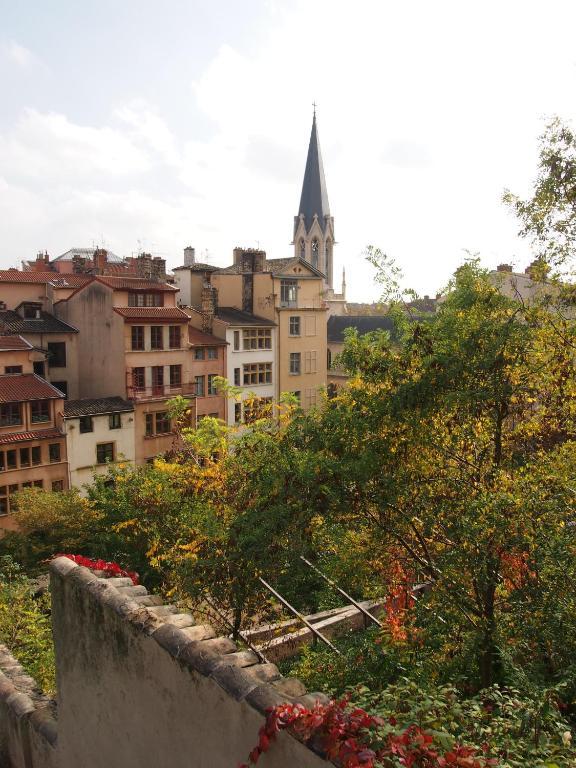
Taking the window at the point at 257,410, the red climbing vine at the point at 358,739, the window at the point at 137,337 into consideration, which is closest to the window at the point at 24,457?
the window at the point at 137,337

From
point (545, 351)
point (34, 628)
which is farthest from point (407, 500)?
point (34, 628)

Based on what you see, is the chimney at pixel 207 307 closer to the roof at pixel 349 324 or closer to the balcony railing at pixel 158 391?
the balcony railing at pixel 158 391

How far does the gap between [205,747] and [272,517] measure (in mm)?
4545

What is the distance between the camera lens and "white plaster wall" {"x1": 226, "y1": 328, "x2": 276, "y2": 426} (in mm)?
44062

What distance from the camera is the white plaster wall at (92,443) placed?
113 feet

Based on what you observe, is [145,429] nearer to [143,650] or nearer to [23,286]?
[23,286]

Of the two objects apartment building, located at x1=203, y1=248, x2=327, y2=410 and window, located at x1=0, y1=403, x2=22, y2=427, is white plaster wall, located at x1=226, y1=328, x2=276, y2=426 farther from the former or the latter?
window, located at x1=0, y1=403, x2=22, y2=427

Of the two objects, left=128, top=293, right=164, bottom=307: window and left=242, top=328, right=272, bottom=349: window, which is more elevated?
left=128, top=293, right=164, bottom=307: window

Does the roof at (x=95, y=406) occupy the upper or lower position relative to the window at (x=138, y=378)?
lower

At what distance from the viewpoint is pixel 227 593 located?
13.8 metres

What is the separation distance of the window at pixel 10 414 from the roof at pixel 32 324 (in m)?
5.73

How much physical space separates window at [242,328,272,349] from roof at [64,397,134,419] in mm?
10956

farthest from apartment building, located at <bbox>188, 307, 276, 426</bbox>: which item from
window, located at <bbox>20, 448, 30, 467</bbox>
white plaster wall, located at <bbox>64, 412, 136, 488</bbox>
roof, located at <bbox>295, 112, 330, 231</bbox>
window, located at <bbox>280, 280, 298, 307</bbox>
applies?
roof, located at <bbox>295, 112, 330, 231</bbox>

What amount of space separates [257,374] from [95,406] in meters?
13.6
